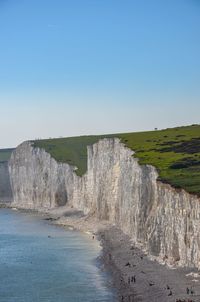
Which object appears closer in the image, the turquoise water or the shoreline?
the shoreline

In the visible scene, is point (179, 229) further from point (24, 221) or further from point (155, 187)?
point (24, 221)

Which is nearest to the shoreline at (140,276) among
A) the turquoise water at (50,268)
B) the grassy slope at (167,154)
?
the turquoise water at (50,268)

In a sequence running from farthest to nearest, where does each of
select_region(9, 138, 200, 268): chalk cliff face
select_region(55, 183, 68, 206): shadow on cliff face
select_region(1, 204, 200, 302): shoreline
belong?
select_region(55, 183, 68, 206): shadow on cliff face, select_region(9, 138, 200, 268): chalk cliff face, select_region(1, 204, 200, 302): shoreline

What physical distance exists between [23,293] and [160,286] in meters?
10.6

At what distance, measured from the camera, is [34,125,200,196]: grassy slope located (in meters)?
60.4

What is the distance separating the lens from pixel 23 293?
4819cm

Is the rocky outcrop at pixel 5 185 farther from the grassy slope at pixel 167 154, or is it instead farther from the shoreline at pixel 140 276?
the shoreline at pixel 140 276

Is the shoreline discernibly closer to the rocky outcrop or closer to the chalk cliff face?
the chalk cliff face

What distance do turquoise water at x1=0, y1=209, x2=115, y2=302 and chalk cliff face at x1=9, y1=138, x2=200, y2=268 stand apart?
6184mm

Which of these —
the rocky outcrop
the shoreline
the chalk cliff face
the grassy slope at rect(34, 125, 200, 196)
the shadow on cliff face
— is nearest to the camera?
the shoreline

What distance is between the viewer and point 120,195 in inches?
3295

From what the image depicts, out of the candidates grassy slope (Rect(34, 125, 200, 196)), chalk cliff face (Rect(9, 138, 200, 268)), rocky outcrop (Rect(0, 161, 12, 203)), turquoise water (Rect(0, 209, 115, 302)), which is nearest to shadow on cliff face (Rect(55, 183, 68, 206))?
chalk cliff face (Rect(9, 138, 200, 268))

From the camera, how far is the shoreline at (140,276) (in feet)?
145

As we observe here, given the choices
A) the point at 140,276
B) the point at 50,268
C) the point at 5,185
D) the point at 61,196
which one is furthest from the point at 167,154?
the point at 5,185
